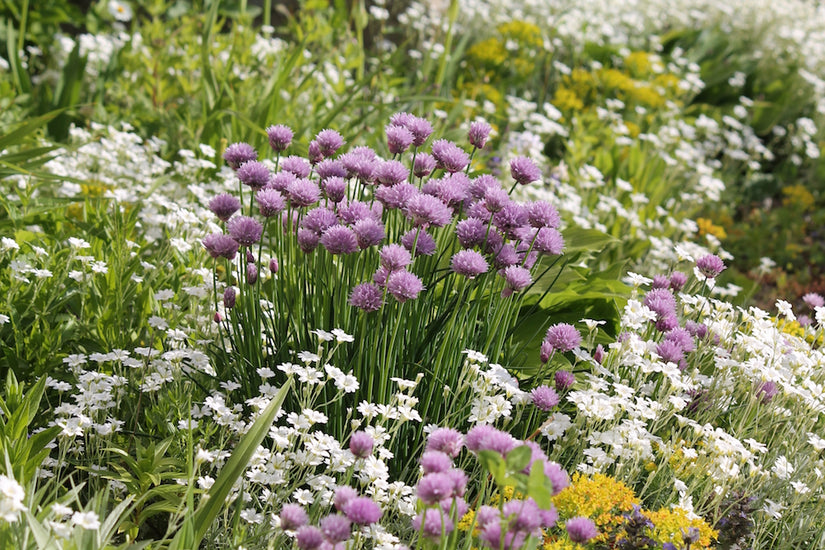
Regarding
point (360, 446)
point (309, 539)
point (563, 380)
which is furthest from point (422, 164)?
point (309, 539)

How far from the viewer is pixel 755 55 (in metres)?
9.33

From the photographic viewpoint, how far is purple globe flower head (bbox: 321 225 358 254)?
2.33 m

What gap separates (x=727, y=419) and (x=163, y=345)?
2099mm

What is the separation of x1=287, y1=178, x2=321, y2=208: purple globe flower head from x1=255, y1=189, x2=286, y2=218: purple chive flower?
44 mm

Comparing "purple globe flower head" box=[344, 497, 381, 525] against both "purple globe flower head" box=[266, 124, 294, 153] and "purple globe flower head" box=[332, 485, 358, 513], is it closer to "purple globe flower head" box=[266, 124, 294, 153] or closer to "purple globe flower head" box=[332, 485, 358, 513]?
"purple globe flower head" box=[332, 485, 358, 513]

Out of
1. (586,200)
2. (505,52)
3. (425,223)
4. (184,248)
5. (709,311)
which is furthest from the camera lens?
(505,52)

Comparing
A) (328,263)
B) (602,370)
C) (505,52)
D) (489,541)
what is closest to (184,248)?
(328,263)

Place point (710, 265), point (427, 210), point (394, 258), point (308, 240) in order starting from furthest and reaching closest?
point (710, 265)
point (308, 240)
point (427, 210)
point (394, 258)

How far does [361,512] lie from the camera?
1.82 m

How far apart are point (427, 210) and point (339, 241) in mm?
257

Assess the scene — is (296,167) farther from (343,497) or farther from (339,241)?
(343,497)

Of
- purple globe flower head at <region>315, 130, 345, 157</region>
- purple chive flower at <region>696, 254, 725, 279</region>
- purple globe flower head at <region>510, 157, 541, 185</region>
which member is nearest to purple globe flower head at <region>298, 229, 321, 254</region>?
purple globe flower head at <region>315, 130, 345, 157</region>

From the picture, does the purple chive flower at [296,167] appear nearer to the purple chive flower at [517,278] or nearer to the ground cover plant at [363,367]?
the ground cover plant at [363,367]

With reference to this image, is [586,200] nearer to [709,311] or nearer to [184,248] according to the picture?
[709,311]
